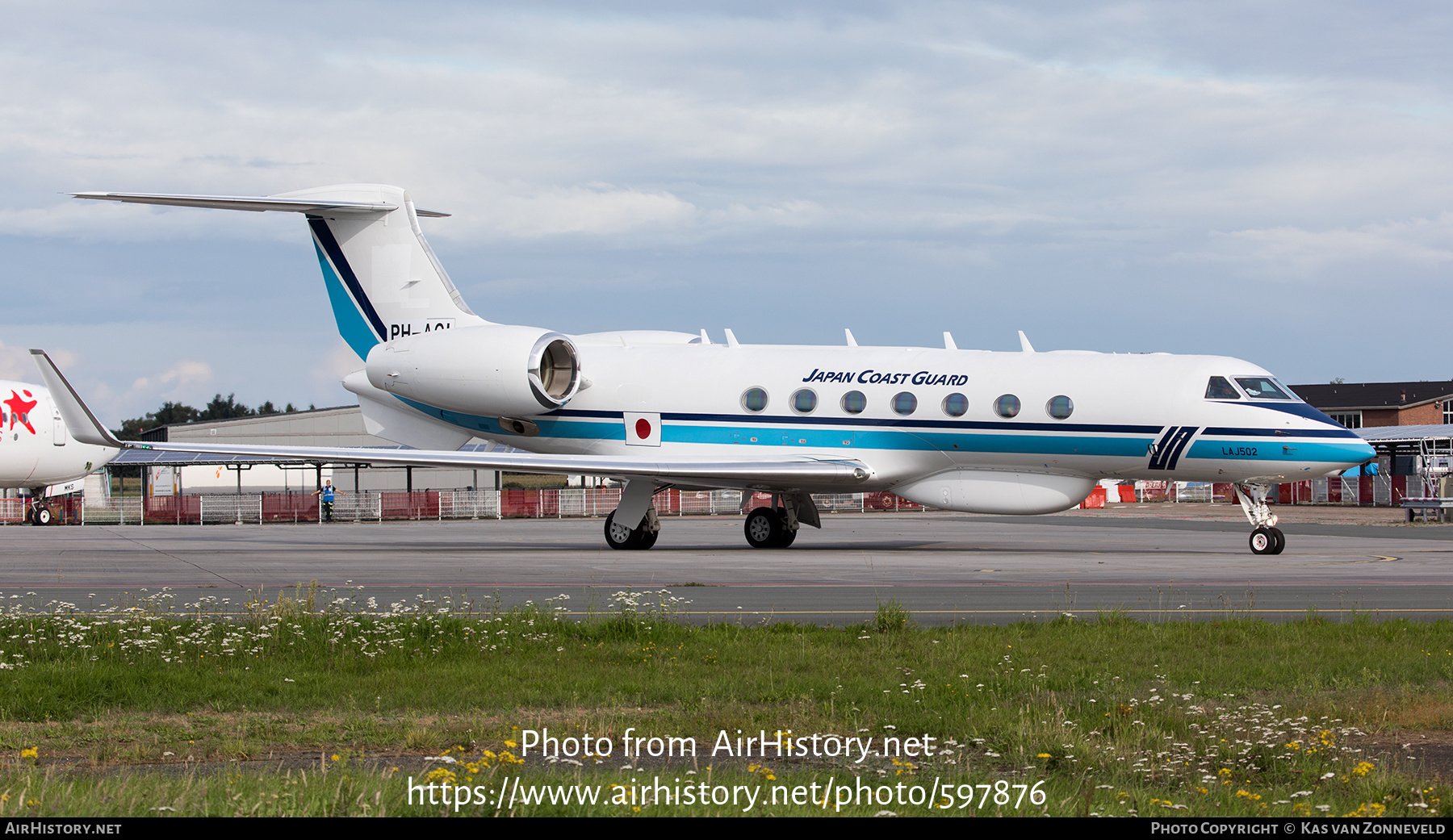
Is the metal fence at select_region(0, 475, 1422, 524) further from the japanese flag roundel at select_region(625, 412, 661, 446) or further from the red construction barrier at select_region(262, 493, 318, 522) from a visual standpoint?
the japanese flag roundel at select_region(625, 412, 661, 446)

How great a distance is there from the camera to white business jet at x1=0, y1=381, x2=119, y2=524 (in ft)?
151

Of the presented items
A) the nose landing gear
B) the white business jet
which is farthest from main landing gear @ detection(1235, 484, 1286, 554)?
the white business jet

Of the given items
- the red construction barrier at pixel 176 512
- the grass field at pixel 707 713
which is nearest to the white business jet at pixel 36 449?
the red construction barrier at pixel 176 512

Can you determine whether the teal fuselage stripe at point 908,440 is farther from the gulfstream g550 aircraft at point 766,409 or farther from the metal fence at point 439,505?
the metal fence at point 439,505

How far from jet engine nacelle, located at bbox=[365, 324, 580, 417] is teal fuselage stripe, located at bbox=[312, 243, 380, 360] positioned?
1.19 m

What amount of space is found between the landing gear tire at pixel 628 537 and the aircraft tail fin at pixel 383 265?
5475 millimetres

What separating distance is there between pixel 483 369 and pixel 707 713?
18498mm

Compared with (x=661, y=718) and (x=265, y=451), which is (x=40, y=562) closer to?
(x=265, y=451)

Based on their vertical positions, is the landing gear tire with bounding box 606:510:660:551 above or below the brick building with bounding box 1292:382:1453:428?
below

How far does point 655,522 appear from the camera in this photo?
25.9 meters

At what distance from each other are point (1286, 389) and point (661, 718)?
17966 millimetres

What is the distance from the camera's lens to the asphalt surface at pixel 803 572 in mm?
14086
